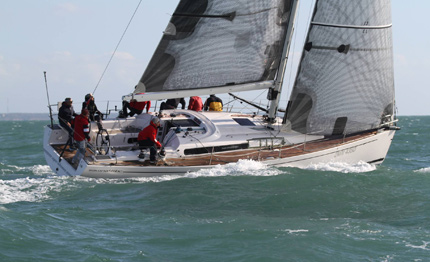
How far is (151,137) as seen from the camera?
13953 millimetres

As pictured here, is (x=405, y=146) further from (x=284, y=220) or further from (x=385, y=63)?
(x=284, y=220)

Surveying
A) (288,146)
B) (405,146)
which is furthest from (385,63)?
(405,146)

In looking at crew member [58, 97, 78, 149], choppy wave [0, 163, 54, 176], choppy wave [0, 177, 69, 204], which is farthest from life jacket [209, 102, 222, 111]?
choppy wave [0, 177, 69, 204]

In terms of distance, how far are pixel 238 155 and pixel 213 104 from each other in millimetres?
3401

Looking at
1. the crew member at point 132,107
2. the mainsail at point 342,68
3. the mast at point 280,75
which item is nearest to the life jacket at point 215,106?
the mast at point 280,75

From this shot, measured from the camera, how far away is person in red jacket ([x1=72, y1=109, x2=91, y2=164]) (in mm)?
13742

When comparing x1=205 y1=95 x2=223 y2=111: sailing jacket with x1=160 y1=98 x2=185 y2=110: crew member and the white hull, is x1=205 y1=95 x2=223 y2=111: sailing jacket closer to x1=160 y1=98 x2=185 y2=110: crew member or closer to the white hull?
x1=160 y1=98 x2=185 y2=110: crew member

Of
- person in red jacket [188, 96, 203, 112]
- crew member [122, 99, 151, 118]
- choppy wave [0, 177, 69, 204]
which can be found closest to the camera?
choppy wave [0, 177, 69, 204]

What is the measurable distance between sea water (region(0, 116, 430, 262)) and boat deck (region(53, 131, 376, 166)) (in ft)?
1.30

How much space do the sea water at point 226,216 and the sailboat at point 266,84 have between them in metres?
0.93

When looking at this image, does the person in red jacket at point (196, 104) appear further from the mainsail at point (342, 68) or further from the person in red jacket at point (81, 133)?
the person in red jacket at point (81, 133)

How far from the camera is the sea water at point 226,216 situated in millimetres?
8859

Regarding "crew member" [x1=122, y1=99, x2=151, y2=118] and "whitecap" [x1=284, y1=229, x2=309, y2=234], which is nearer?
"whitecap" [x1=284, y1=229, x2=309, y2=234]

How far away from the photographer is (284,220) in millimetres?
10711
